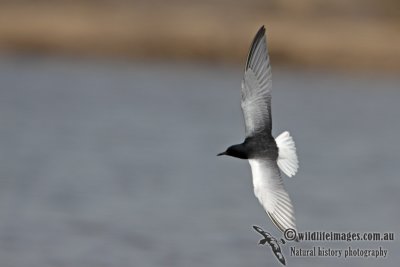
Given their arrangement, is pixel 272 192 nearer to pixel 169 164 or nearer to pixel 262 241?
pixel 262 241

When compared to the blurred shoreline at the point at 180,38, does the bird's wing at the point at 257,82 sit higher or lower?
lower

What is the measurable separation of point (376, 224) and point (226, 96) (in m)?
4.82

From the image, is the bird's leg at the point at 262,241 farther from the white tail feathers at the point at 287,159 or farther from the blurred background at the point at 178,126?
the white tail feathers at the point at 287,159

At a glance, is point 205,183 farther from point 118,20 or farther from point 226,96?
point 118,20

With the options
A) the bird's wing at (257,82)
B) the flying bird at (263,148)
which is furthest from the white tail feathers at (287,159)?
the bird's wing at (257,82)

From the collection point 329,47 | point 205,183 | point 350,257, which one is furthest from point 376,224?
point 329,47

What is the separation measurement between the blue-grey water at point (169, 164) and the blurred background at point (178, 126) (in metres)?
0.02

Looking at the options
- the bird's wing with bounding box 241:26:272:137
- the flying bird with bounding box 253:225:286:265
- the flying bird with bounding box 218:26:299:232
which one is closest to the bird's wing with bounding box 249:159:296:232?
the flying bird with bounding box 218:26:299:232

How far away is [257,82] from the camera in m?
4.87

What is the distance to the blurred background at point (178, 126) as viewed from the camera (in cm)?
727

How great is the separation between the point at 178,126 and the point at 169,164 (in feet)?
5.03

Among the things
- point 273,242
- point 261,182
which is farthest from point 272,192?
point 273,242

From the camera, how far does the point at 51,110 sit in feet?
37.4

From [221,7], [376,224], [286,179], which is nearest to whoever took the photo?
[376,224]
